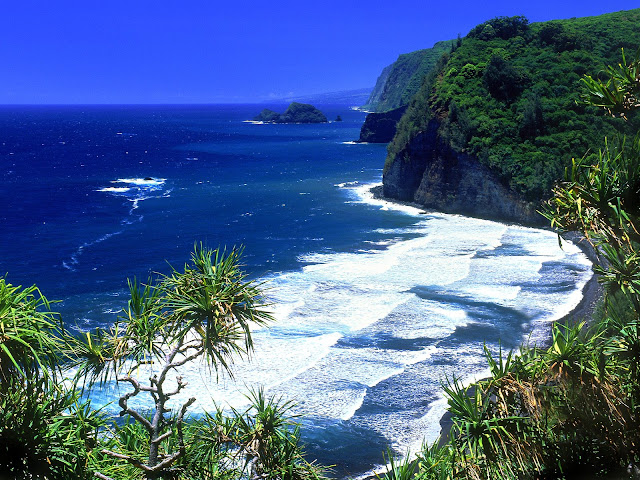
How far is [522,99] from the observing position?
6625 centimetres

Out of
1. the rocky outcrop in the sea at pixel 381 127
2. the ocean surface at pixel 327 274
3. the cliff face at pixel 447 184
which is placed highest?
the rocky outcrop in the sea at pixel 381 127

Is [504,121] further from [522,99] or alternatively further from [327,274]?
[327,274]

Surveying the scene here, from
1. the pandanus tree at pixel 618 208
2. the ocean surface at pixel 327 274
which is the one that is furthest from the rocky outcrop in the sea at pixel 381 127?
the pandanus tree at pixel 618 208

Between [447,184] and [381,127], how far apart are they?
83.3 m

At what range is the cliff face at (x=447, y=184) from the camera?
5781 cm

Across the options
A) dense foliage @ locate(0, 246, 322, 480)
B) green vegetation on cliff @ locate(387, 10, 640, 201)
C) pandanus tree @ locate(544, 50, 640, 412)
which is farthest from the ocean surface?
pandanus tree @ locate(544, 50, 640, 412)

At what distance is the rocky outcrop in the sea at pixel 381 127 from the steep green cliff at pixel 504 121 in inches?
2529

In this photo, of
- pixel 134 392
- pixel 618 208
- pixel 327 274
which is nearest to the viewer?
pixel 618 208

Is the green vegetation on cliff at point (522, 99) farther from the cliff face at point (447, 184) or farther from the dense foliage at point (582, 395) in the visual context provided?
the dense foliage at point (582, 395)

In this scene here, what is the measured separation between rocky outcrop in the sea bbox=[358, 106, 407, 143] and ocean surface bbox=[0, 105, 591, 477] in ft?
177

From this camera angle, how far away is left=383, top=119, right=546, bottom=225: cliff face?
57.8 m

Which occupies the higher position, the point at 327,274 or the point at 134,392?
the point at 134,392

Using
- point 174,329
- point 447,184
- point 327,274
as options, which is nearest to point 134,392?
point 174,329

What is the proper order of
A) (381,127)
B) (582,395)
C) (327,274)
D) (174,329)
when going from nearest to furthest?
(174,329), (582,395), (327,274), (381,127)
